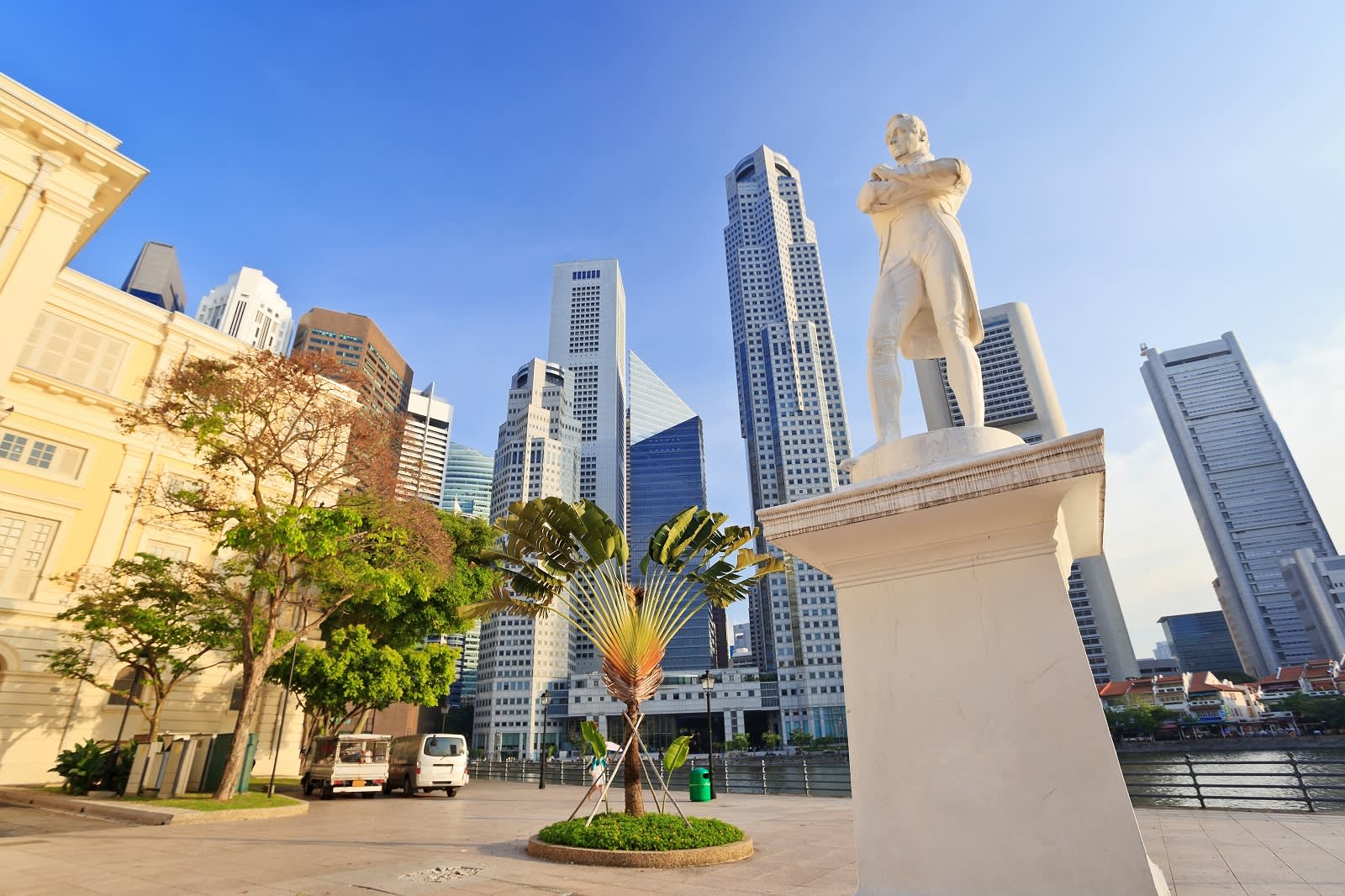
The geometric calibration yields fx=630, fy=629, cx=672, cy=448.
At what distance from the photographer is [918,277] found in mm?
3869

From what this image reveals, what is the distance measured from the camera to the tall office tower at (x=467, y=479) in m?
165

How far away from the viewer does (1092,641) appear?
4026 inches

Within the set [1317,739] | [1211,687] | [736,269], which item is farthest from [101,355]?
[736,269]

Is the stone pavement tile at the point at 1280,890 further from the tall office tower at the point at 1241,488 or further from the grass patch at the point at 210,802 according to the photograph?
the tall office tower at the point at 1241,488

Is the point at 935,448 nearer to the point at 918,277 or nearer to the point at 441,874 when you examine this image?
the point at 918,277

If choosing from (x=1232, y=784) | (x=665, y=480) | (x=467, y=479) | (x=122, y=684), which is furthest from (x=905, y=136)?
(x=467, y=479)

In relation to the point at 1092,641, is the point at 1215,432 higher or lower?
higher

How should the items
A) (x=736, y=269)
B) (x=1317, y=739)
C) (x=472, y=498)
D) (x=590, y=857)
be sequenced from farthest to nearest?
(x=472, y=498), (x=736, y=269), (x=1317, y=739), (x=590, y=857)

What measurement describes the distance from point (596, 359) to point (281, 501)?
5646 inches

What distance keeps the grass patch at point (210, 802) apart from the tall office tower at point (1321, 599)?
135334 mm

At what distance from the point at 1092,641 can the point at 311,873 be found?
122844 millimetres

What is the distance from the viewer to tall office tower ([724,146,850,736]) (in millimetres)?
96875

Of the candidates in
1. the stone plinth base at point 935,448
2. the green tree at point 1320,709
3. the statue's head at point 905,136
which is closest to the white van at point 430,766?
the stone plinth base at point 935,448

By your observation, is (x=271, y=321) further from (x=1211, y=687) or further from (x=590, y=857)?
(x=1211, y=687)
